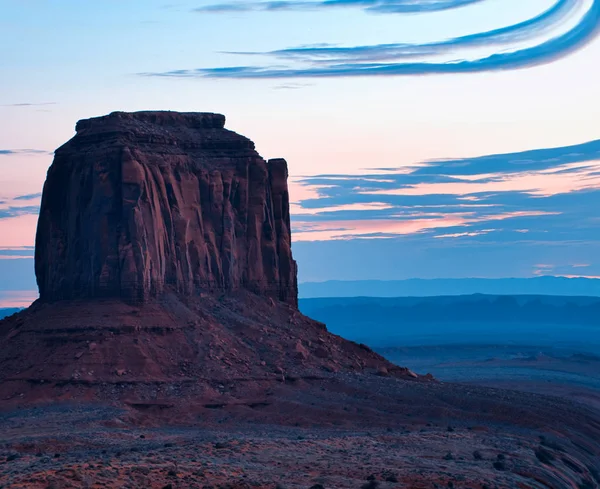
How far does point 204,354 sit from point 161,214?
33.3ft

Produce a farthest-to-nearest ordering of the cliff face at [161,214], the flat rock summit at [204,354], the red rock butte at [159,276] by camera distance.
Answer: the cliff face at [161,214], the red rock butte at [159,276], the flat rock summit at [204,354]

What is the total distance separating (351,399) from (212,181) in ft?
62.3

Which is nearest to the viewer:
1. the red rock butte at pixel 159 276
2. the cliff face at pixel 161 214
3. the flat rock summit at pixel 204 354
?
the flat rock summit at pixel 204 354

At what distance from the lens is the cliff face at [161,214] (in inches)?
3002

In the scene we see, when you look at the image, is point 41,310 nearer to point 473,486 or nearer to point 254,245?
point 254,245

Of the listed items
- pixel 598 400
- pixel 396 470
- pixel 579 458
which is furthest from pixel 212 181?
pixel 598 400

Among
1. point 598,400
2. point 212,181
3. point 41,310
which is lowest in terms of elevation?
point 598,400

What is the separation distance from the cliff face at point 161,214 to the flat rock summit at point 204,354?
0.11 metres

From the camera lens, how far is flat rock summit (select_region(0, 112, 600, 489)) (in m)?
59.3

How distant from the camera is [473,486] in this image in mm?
49906

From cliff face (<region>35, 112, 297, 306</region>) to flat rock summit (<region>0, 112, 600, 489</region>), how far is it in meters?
0.11

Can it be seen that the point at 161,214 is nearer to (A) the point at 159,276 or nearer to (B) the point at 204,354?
(A) the point at 159,276

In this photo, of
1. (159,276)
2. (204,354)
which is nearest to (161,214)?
(159,276)

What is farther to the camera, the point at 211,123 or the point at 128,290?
the point at 211,123
